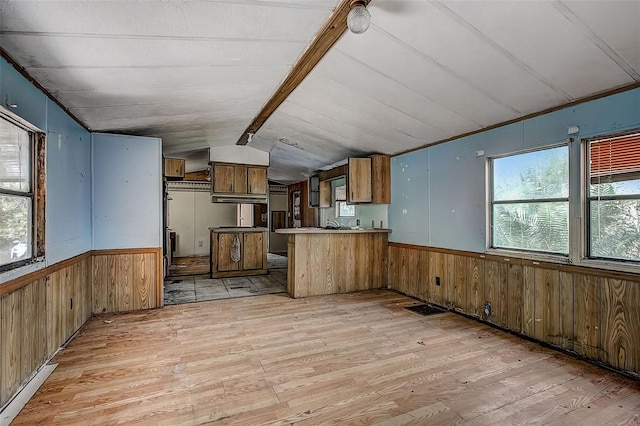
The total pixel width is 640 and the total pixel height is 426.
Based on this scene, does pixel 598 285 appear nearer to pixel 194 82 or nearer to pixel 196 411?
pixel 196 411

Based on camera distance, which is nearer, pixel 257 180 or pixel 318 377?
pixel 318 377

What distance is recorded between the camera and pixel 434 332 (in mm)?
3221

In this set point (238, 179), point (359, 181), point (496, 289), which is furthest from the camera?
point (238, 179)

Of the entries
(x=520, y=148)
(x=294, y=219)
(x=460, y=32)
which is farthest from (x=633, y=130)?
(x=294, y=219)

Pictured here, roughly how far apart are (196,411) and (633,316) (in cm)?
316

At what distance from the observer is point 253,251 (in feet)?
20.3

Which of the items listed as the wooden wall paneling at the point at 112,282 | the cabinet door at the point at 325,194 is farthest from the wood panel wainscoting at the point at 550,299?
the wooden wall paneling at the point at 112,282

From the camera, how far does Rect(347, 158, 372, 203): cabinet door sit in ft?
16.4

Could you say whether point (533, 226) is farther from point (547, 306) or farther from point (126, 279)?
point (126, 279)

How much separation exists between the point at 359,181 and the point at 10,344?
13.9ft

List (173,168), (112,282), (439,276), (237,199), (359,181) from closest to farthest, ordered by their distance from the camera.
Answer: (112,282)
(439,276)
(359,181)
(173,168)
(237,199)

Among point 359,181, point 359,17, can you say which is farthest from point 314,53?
point 359,181

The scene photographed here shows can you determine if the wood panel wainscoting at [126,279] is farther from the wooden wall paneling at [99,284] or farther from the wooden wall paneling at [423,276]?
the wooden wall paneling at [423,276]

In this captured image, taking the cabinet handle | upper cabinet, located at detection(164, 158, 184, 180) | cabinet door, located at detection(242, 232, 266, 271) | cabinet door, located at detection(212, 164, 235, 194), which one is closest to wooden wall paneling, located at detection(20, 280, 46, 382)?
upper cabinet, located at detection(164, 158, 184, 180)
